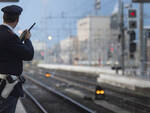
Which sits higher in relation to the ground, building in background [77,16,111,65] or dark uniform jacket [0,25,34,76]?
building in background [77,16,111,65]

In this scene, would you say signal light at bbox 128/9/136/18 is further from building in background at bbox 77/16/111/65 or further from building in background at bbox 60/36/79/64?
building in background at bbox 77/16/111/65

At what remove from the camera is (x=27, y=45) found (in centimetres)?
310

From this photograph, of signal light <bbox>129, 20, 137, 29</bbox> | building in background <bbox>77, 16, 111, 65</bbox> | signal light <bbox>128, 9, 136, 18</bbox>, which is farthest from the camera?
building in background <bbox>77, 16, 111, 65</bbox>

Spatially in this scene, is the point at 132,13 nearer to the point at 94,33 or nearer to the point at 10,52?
the point at 10,52

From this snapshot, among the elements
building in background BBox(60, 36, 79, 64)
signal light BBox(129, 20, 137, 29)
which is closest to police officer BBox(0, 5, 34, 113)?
signal light BBox(129, 20, 137, 29)

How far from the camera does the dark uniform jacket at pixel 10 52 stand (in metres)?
2.97

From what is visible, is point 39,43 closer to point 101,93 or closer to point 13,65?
point 101,93

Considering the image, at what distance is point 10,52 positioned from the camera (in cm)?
300

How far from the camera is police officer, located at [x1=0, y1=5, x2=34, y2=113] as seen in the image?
9.60 feet

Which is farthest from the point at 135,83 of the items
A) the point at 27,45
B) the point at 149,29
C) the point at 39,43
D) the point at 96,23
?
the point at 96,23

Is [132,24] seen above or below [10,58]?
above

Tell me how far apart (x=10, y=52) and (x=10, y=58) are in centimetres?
6

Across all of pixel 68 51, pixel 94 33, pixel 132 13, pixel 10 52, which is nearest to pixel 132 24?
pixel 132 13

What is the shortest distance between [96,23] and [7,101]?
100502mm
